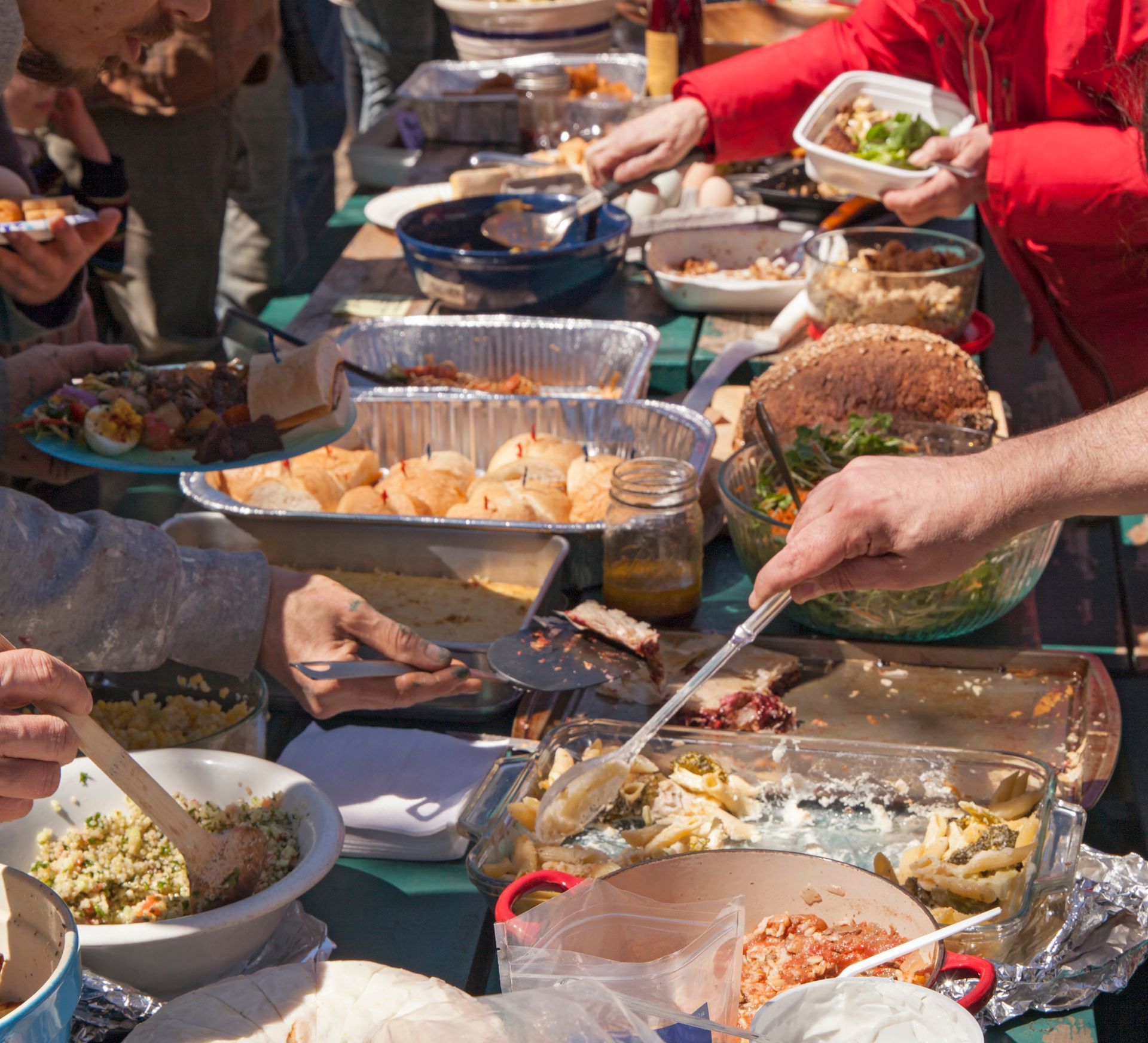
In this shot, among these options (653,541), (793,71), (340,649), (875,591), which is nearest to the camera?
(340,649)

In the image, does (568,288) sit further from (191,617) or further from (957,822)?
(957,822)

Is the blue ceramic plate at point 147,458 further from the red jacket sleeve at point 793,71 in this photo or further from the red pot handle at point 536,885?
the red jacket sleeve at point 793,71

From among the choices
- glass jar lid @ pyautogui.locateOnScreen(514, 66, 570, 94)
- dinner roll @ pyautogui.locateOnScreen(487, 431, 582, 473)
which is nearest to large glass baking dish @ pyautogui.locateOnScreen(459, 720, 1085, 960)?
dinner roll @ pyautogui.locateOnScreen(487, 431, 582, 473)

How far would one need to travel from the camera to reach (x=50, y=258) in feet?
6.95

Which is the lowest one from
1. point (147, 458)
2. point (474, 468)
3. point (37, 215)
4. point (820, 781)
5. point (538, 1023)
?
point (474, 468)

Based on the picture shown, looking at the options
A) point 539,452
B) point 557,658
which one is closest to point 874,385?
point 539,452

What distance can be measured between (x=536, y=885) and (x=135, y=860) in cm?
40

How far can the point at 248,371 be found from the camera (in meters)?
1.93

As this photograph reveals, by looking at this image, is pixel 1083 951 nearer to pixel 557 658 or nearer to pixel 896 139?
pixel 557 658

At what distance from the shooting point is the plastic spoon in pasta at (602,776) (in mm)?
1244

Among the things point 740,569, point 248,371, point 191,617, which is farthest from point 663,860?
point 248,371

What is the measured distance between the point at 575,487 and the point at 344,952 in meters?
0.98

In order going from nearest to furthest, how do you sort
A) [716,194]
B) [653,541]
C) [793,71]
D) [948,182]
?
[653,541] → [948,182] → [793,71] → [716,194]

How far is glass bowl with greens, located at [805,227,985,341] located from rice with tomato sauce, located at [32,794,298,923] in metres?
1.58
